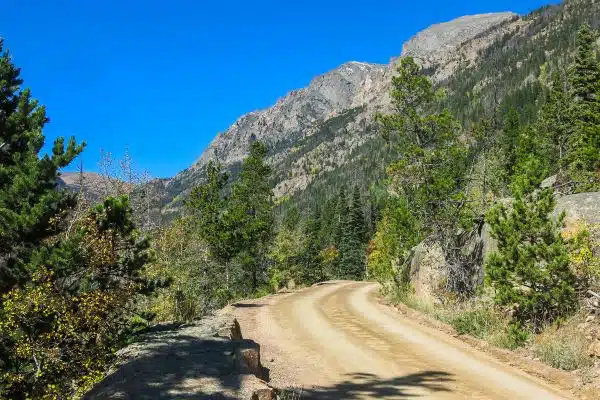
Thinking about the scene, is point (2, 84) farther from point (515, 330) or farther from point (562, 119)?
point (562, 119)

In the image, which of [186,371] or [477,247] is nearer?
[186,371]

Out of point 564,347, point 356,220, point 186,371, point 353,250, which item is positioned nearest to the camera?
point 186,371

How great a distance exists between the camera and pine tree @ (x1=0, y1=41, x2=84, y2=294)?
11.2 metres

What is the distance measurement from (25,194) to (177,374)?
26.6 feet

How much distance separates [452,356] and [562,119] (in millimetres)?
44530

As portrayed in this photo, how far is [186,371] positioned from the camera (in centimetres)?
661

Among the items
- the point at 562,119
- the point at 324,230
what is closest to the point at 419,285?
the point at 562,119

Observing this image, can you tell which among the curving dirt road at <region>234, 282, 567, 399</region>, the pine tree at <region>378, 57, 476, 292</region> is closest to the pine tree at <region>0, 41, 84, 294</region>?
the curving dirt road at <region>234, 282, 567, 399</region>

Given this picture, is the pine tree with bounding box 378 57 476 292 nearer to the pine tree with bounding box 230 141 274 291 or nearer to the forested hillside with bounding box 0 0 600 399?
the forested hillside with bounding box 0 0 600 399

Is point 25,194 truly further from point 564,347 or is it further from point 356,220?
point 356,220

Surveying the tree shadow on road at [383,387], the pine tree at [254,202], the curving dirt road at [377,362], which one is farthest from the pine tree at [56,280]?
the pine tree at [254,202]

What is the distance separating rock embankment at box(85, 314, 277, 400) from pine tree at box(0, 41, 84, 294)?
4.44m

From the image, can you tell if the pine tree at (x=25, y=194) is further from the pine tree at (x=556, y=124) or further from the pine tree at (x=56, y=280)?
the pine tree at (x=556, y=124)

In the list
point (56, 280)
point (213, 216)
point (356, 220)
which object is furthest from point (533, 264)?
point (356, 220)
